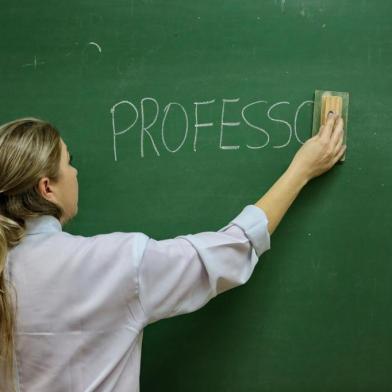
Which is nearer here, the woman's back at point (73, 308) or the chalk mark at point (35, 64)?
the woman's back at point (73, 308)

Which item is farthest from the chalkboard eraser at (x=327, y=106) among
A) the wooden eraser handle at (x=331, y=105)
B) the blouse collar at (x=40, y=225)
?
the blouse collar at (x=40, y=225)

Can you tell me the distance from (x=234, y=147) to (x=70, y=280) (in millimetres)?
506

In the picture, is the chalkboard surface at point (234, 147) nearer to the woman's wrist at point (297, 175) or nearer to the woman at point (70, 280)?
the woman's wrist at point (297, 175)

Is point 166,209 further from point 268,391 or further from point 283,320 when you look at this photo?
point 268,391

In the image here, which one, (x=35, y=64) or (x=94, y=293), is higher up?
(x=35, y=64)

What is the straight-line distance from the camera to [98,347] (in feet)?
2.50

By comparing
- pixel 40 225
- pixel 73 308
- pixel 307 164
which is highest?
pixel 307 164

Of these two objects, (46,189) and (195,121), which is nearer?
(46,189)

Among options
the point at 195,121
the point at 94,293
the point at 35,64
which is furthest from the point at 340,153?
the point at 35,64

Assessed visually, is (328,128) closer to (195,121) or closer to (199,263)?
(195,121)

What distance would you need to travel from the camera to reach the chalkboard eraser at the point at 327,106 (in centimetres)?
99

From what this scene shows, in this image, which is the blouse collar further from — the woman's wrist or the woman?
the woman's wrist

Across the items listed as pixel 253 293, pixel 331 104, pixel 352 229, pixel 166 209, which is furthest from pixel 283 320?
pixel 331 104

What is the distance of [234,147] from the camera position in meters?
1.02
